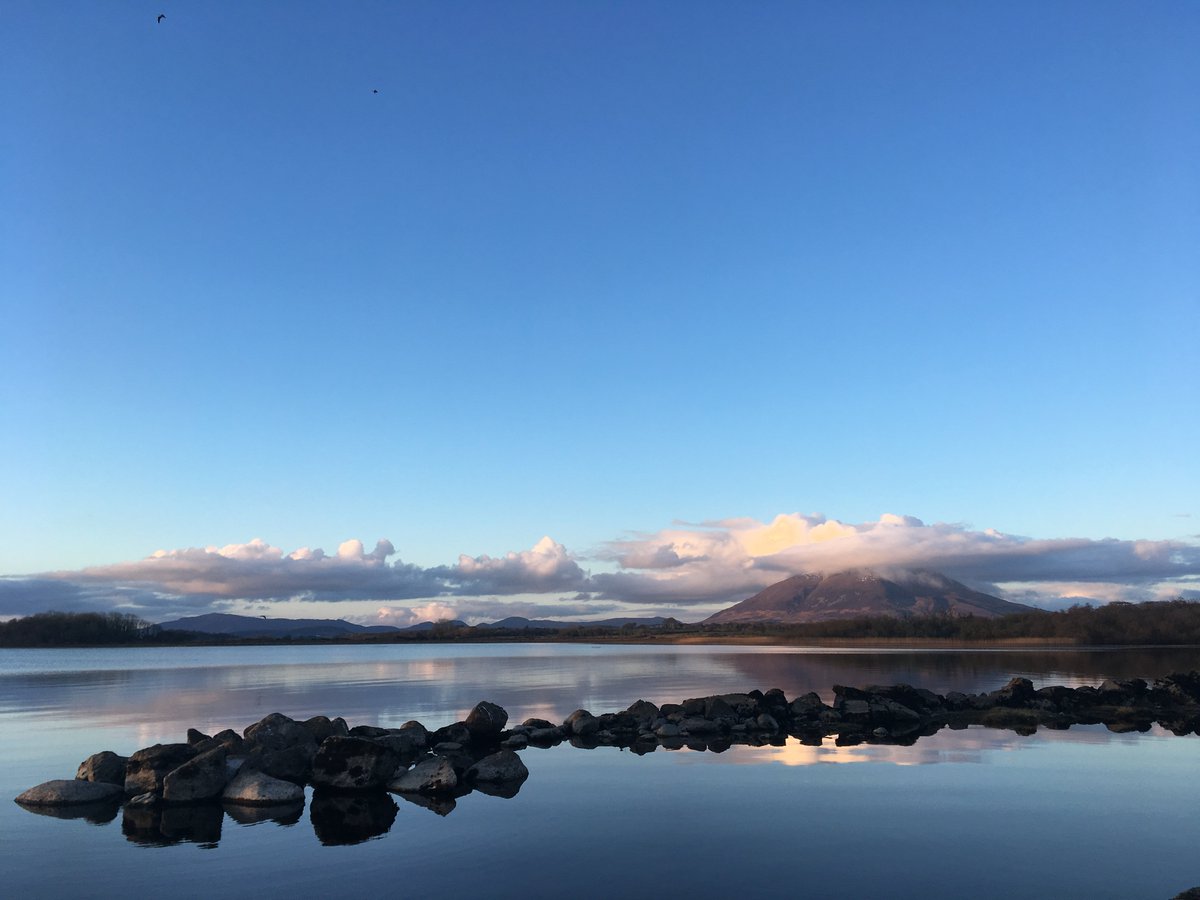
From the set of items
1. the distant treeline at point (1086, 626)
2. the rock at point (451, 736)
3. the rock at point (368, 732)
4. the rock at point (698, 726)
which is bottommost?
Result: the distant treeline at point (1086, 626)

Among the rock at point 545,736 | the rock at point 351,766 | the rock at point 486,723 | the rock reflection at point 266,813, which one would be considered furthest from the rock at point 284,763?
the rock at point 545,736

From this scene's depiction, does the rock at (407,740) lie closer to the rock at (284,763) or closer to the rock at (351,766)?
the rock at (351,766)

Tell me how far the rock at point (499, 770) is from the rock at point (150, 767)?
22.6 feet

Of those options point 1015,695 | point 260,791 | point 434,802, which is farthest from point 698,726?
point 1015,695

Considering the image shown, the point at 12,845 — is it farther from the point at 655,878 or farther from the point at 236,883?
the point at 655,878

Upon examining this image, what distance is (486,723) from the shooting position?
28328mm

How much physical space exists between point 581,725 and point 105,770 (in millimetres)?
14568

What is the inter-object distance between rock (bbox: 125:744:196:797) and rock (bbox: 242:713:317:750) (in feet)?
7.25

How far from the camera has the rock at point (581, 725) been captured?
2905 centimetres

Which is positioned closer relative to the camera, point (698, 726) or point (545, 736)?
point (545, 736)

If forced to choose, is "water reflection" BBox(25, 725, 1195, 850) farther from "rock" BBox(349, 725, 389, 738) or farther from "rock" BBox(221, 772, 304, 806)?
"rock" BBox(349, 725, 389, 738)

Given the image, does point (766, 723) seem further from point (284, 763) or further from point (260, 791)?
point (260, 791)

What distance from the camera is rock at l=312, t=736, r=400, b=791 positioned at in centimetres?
2000

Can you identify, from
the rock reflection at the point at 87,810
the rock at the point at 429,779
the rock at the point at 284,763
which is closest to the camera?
the rock reflection at the point at 87,810
